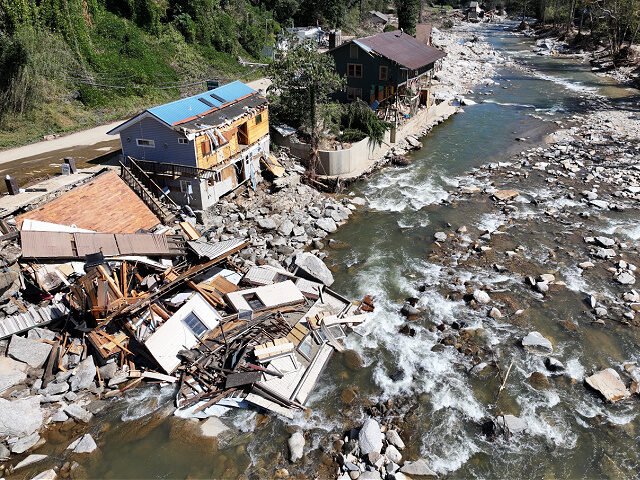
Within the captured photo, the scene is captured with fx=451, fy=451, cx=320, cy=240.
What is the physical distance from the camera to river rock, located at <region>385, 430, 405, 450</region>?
1344 centimetres

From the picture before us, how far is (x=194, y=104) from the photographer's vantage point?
25188 millimetres

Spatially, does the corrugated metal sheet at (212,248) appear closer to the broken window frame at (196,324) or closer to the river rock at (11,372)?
the broken window frame at (196,324)

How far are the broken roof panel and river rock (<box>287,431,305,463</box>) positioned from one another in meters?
12.6

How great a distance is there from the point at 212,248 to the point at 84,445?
8.86 m

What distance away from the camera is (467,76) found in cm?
5872

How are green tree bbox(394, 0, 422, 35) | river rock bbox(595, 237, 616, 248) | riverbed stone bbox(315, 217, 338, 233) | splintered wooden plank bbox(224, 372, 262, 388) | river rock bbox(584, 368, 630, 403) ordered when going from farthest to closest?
1. green tree bbox(394, 0, 422, 35)
2. riverbed stone bbox(315, 217, 338, 233)
3. river rock bbox(595, 237, 616, 248)
4. river rock bbox(584, 368, 630, 403)
5. splintered wooden plank bbox(224, 372, 262, 388)

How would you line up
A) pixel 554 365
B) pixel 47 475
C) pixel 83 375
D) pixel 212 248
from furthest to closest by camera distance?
1. pixel 212 248
2. pixel 554 365
3. pixel 83 375
4. pixel 47 475

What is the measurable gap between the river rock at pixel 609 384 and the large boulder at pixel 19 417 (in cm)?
1790

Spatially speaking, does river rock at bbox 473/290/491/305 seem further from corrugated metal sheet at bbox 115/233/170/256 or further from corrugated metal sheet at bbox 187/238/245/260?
corrugated metal sheet at bbox 115/233/170/256

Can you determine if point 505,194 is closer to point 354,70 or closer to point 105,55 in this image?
point 354,70

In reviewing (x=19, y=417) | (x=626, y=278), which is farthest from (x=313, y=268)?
(x=626, y=278)

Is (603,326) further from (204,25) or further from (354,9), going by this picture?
(354,9)

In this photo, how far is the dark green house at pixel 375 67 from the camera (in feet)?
122

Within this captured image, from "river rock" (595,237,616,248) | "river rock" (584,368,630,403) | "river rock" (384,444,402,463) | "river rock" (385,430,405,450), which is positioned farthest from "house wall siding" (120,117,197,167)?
"river rock" (595,237,616,248)
